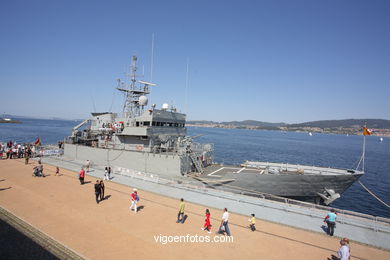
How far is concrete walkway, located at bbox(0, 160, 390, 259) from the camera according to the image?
7.46 m

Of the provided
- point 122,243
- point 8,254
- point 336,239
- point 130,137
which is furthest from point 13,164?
point 336,239

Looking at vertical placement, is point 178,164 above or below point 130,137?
below

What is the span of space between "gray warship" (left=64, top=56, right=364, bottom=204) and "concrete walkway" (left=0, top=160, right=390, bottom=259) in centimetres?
329

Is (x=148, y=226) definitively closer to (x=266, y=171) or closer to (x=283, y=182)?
(x=283, y=182)

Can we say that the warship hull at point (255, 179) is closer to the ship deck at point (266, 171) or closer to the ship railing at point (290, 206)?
the ship deck at point (266, 171)

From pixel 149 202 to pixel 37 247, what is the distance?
5503 mm

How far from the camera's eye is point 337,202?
24516mm

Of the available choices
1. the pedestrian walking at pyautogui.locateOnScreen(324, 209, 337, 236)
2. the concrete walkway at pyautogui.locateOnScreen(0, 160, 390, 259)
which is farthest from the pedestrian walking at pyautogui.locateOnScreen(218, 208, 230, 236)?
the pedestrian walking at pyautogui.locateOnScreen(324, 209, 337, 236)

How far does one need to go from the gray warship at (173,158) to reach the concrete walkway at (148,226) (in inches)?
130

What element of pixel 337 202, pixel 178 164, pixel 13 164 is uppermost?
pixel 178 164

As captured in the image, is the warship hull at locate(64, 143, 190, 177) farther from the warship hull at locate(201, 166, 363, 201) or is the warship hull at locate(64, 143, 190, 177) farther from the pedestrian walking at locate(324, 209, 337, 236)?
the pedestrian walking at locate(324, 209, 337, 236)

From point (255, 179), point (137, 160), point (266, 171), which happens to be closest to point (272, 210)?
point (255, 179)

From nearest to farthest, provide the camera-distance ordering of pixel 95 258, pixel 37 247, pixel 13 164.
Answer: pixel 95 258 → pixel 37 247 → pixel 13 164

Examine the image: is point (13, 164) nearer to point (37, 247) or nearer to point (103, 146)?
point (103, 146)
